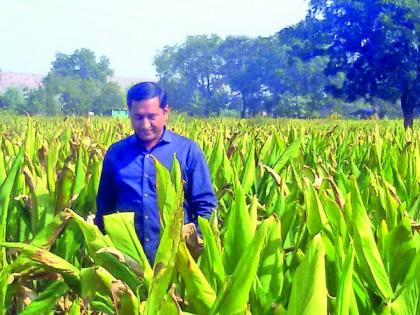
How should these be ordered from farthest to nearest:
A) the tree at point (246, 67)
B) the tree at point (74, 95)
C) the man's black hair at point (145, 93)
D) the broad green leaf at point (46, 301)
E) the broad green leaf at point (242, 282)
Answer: the tree at point (246, 67), the tree at point (74, 95), the man's black hair at point (145, 93), the broad green leaf at point (46, 301), the broad green leaf at point (242, 282)

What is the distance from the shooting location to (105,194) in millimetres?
2570

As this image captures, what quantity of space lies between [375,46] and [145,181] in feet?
88.9

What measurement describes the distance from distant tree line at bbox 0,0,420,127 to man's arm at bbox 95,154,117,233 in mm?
21038

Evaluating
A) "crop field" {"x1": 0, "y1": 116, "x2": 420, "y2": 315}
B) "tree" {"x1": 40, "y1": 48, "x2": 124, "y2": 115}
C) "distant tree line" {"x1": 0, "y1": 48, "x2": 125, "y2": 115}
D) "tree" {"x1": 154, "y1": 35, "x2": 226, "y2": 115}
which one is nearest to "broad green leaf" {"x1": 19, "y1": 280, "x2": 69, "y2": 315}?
"crop field" {"x1": 0, "y1": 116, "x2": 420, "y2": 315}

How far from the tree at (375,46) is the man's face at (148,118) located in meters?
25.6

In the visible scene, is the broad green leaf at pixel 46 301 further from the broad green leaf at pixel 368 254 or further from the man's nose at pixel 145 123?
the man's nose at pixel 145 123

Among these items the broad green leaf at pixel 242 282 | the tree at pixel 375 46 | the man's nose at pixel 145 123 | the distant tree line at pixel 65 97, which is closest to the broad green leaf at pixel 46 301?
the broad green leaf at pixel 242 282

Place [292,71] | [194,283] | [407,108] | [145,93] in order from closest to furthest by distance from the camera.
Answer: [194,283] → [145,93] → [407,108] → [292,71]

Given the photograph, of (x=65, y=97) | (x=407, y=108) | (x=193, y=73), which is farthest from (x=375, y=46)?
(x=193, y=73)

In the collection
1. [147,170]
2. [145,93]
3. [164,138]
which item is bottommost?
[147,170]

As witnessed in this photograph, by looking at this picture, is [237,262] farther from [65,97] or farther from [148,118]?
[65,97]

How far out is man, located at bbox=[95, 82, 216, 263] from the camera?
8.39 ft

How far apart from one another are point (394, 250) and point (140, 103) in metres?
1.35

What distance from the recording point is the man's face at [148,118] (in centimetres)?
254
